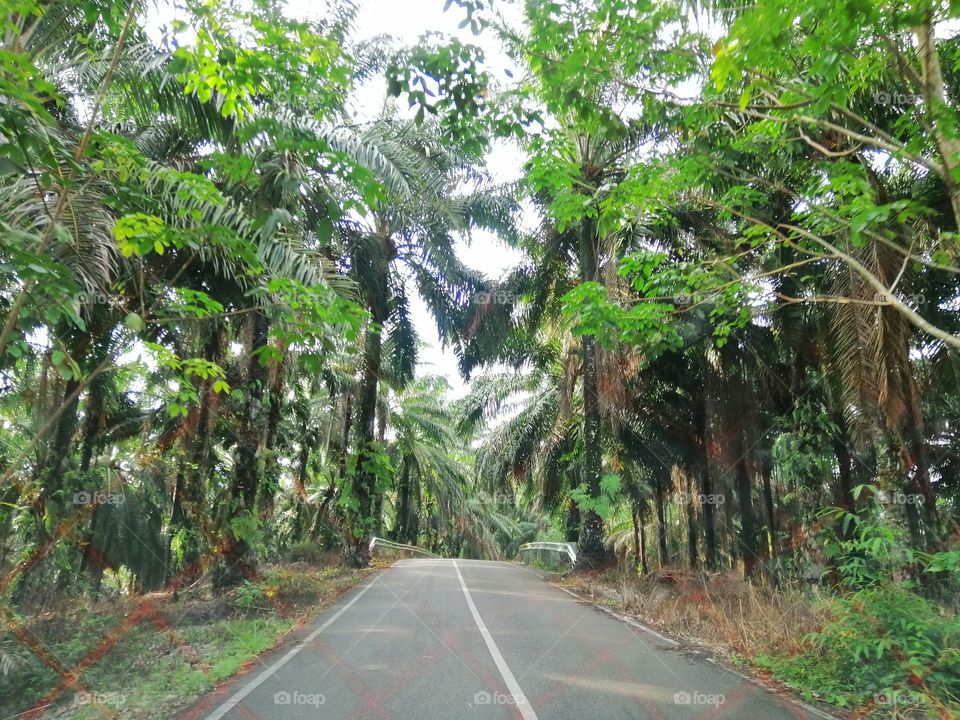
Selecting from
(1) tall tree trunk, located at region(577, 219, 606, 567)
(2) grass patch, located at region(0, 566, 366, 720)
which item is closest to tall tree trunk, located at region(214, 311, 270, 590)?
(2) grass patch, located at region(0, 566, 366, 720)

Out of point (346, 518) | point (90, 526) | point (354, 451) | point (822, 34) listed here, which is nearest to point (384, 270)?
point (354, 451)

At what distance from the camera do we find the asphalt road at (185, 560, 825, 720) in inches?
237

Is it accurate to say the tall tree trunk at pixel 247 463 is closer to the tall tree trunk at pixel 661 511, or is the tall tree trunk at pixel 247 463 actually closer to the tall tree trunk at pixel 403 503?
the tall tree trunk at pixel 661 511

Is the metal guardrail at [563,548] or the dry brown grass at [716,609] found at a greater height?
the metal guardrail at [563,548]

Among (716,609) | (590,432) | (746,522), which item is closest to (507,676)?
→ (716,609)

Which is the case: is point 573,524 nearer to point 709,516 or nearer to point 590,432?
point 709,516

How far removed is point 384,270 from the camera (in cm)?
1831

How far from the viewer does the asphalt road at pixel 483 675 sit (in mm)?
6020

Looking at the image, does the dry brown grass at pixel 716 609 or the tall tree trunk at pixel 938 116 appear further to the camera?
the dry brown grass at pixel 716 609

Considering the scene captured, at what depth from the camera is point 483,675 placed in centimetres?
725

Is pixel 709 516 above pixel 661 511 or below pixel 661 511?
below

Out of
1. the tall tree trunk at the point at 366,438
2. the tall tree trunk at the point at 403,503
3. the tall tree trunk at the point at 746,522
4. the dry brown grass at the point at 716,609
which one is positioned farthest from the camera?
the tall tree trunk at the point at 403,503

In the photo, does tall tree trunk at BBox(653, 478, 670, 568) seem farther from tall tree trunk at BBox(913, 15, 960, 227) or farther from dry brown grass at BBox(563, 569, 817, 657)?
tall tree trunk at BBox(913, 15, 960, 227)

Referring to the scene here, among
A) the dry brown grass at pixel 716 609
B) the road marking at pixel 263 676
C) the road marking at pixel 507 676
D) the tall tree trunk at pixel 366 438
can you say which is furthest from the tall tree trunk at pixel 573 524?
the road marking at pixel 263 676
